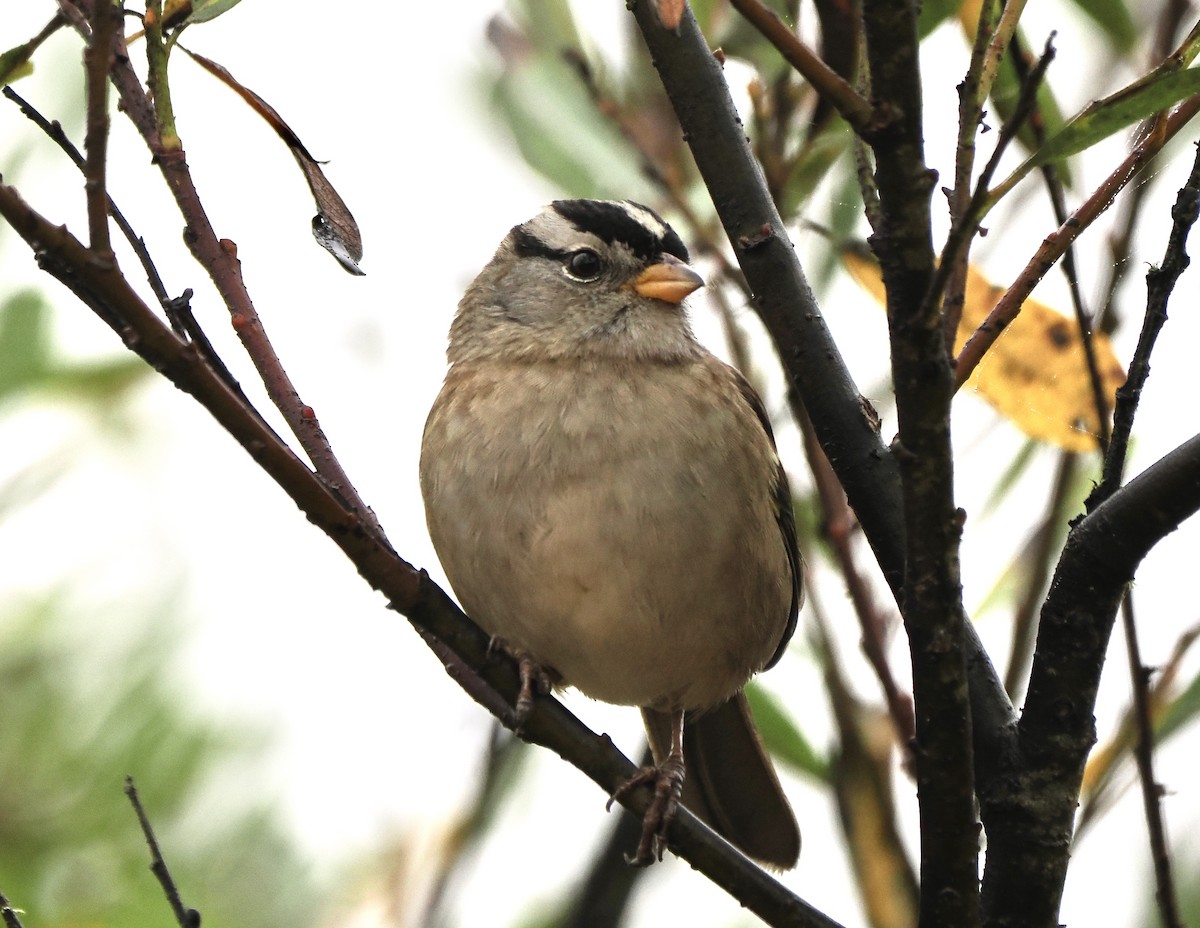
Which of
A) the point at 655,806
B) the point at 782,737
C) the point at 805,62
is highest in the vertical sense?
the point at 782,737

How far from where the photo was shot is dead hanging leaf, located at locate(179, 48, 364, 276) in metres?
2.15

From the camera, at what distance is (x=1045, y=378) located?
313 centimetres

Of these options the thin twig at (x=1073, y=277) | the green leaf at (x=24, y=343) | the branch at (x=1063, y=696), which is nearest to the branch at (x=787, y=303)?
the branch at (x=1063, y=696)

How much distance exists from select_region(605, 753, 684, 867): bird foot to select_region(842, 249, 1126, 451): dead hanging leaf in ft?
3.28

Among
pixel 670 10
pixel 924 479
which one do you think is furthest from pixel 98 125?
pixel 924 479

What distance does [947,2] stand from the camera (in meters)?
2.88

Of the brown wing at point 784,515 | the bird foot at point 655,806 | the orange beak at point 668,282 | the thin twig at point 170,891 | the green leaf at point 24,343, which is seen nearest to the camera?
the thin twig at point 170,891

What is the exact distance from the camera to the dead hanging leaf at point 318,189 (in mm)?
2152

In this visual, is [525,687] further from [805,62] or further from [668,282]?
[668,282]

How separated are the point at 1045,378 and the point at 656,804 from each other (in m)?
1.18

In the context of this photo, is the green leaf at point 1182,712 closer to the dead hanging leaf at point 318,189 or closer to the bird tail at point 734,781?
the bird tail at point 734,781

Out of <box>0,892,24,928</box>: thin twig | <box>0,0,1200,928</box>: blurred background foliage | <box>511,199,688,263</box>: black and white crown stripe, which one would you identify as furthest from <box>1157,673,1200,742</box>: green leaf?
<box>0,892,24,928</box>: thin twig

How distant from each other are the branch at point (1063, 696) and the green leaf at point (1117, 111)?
0.38m

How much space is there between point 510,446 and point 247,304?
95cm
